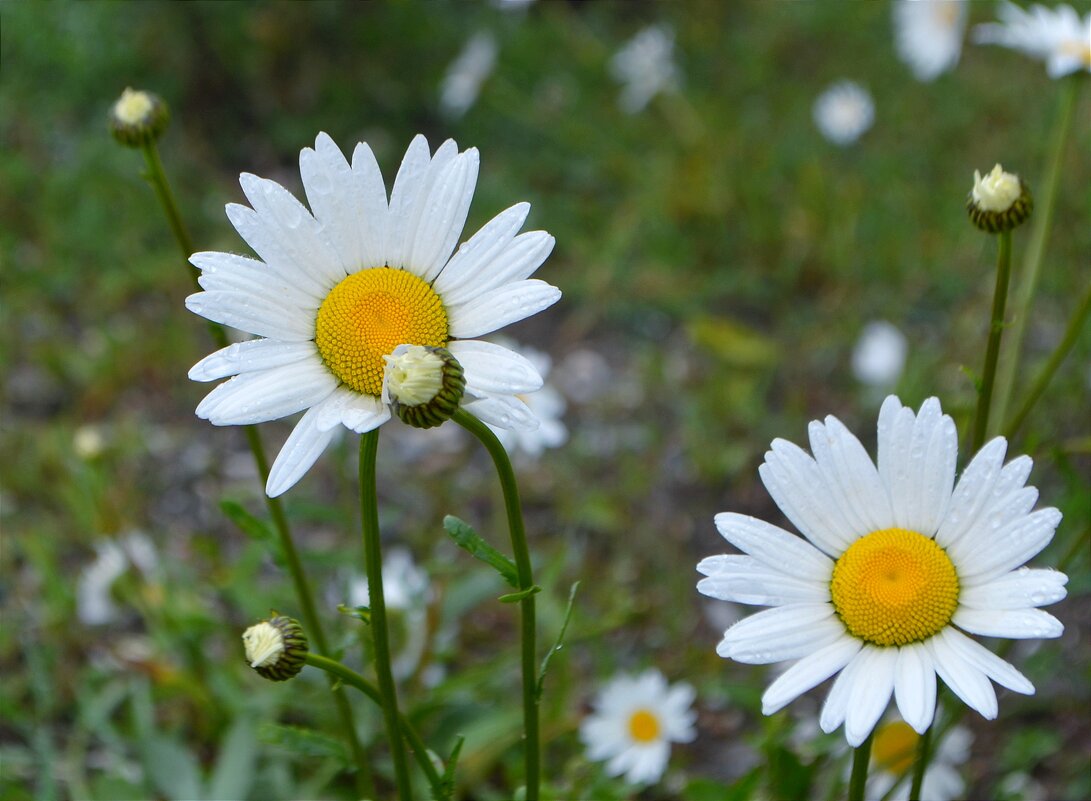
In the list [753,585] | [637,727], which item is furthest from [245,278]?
[637,727]

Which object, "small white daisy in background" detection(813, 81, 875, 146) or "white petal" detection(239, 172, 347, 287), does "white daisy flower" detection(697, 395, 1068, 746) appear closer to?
"white petal" detection(239, 172, 347, 287)

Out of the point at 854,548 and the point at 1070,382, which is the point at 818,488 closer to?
the point at 854,548

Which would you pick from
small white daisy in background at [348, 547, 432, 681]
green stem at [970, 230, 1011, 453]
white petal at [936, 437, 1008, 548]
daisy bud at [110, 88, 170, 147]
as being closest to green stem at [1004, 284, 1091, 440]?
green stem at [970, 230, 1011, 453]

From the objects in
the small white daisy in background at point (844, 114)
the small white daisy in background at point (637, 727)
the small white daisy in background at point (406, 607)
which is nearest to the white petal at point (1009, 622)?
the small white daisy in background at point (637, 727)

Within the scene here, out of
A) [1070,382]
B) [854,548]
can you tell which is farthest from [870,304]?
[854,548]

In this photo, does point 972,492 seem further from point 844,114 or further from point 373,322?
point 844,114

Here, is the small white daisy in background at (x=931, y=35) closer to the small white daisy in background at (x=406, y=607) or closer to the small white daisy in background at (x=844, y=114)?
the small white daisy in background at (x=844, y=114)

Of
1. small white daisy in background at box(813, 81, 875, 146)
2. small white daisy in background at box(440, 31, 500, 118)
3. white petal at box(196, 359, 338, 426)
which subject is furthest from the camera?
small white daisy in background at box(440, 31, 500, 118)
